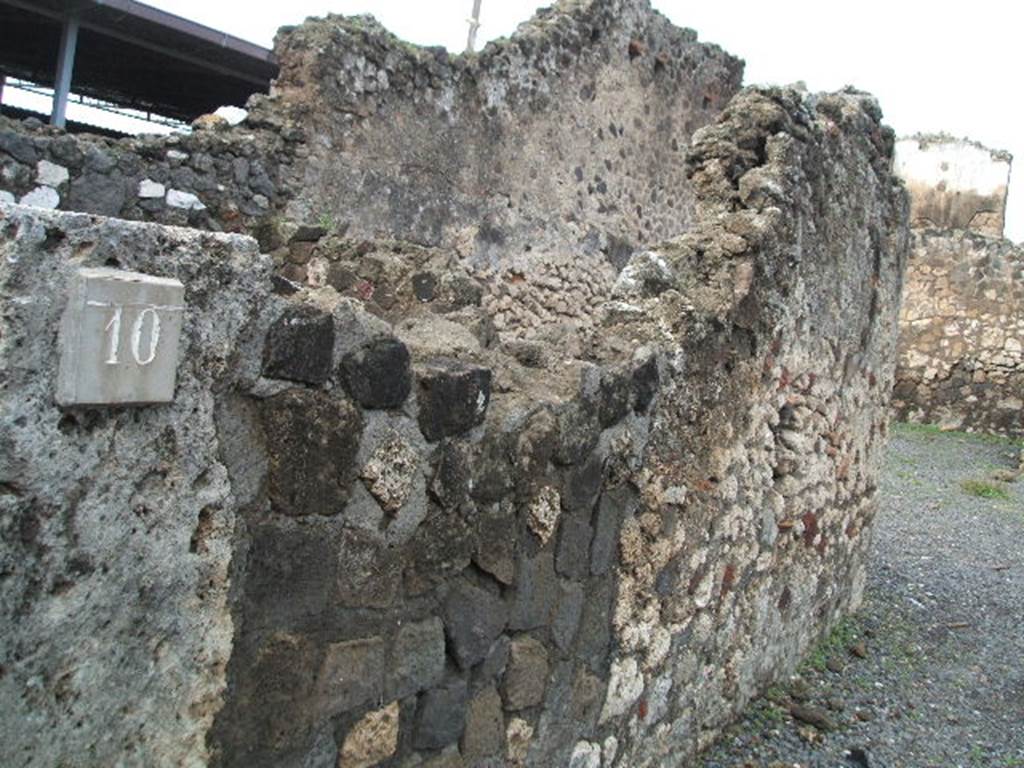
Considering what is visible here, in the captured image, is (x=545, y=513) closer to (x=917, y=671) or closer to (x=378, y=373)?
(x=378, y=373)

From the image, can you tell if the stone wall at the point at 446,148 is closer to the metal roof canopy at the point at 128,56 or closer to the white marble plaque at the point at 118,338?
the metal roof canopy at the point at 128,56

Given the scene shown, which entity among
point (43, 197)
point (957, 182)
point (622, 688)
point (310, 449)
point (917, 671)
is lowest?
point (917, 671)

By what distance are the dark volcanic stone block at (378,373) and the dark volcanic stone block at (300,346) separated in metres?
0.06

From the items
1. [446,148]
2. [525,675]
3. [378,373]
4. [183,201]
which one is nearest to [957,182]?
[446,148]

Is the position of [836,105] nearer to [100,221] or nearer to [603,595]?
[603,595]

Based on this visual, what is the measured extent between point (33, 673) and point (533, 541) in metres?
1.33

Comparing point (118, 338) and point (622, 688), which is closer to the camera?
point (118, 338)

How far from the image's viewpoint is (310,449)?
185cm

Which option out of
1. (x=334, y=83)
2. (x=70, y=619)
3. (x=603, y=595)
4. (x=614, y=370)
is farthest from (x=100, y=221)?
(x=334, y=83)

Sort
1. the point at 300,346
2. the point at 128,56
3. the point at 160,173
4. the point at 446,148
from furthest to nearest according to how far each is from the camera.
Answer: the point at 128,56 < the point at 446,148 < the point at 160,173 < the point at 300,346

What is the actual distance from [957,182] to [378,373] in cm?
1644

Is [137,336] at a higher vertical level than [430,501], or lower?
higher

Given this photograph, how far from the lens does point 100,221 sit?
1.46 m

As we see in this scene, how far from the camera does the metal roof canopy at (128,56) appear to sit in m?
8.65
